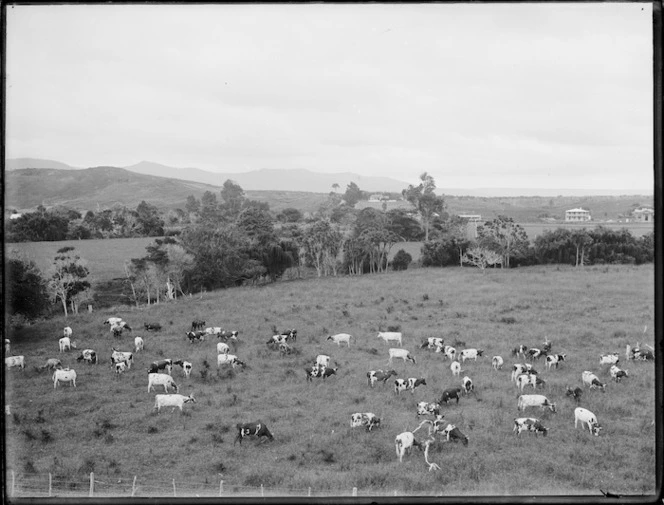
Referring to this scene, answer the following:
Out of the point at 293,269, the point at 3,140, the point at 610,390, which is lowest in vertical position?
the point at 610,390

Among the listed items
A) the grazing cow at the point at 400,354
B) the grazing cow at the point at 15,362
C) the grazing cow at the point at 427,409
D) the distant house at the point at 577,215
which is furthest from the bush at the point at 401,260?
the grazing cow at the point at 15,362

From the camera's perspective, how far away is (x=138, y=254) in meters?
8.34

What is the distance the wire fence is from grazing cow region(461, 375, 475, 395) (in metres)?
2.06

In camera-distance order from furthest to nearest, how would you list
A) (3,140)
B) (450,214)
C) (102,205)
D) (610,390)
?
(450,214)
(102,205)
(610,390)
(3,140)

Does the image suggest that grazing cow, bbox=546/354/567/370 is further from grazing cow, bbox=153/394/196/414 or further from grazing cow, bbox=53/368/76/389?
grazing cow, bbox=53/368/76/389

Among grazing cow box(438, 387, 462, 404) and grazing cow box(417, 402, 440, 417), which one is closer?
grazing cow box(417, 402, 440, 417)

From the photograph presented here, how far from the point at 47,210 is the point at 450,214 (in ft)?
20.9

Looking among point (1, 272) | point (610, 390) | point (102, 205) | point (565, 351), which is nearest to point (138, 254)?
point (102, 205)

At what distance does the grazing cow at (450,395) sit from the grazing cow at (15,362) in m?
6.08

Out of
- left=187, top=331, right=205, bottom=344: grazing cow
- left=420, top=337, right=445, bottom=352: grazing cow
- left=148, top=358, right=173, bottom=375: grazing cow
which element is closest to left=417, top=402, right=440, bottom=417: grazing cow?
left=420, top=337, right=445, bottom=352: grazing cow

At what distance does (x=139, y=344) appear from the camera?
8.24 m

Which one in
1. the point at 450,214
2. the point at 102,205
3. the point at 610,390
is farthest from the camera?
the point at 450,214

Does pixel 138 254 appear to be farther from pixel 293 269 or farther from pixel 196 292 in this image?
pixel 293 269

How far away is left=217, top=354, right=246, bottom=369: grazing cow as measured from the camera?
796 cm
